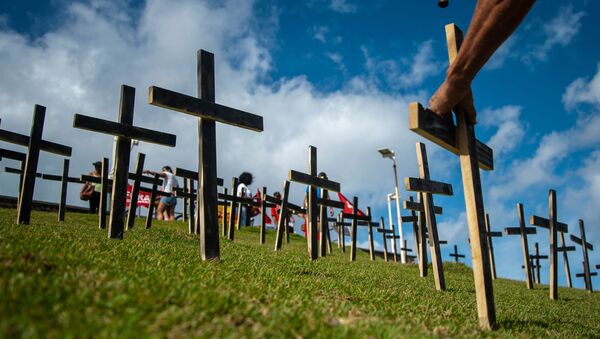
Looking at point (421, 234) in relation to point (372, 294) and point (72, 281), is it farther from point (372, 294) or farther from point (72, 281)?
point (72, 281)

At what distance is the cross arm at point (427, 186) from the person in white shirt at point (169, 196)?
1142 centimetres

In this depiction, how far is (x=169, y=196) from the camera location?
1809 centimetres

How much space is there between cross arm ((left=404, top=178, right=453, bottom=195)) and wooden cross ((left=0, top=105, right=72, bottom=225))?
8.70 m

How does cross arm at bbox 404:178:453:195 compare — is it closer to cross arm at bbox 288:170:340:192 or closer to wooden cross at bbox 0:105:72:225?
cross arm at bbox 288:170:340:192

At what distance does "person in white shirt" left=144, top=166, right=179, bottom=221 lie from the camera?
61.9ft

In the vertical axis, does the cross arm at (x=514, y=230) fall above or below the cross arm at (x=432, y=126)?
below

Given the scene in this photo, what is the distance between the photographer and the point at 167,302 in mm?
3223

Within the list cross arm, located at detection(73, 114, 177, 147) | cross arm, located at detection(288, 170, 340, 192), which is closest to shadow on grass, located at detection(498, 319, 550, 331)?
cross arm, located at detection(288, 170, 340, 192)

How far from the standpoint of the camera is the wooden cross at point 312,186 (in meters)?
11.4

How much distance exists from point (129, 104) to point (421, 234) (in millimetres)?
7892

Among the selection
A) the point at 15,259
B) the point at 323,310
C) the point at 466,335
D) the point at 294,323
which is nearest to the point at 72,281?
the point at 15,259

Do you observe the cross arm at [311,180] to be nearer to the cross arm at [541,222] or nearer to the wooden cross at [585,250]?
the cross arm at [541,222]

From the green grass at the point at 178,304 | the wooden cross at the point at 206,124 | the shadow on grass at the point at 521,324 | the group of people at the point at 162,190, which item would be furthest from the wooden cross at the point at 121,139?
the group of people at the point at 162,190

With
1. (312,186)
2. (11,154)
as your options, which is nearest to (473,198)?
(312,186)
